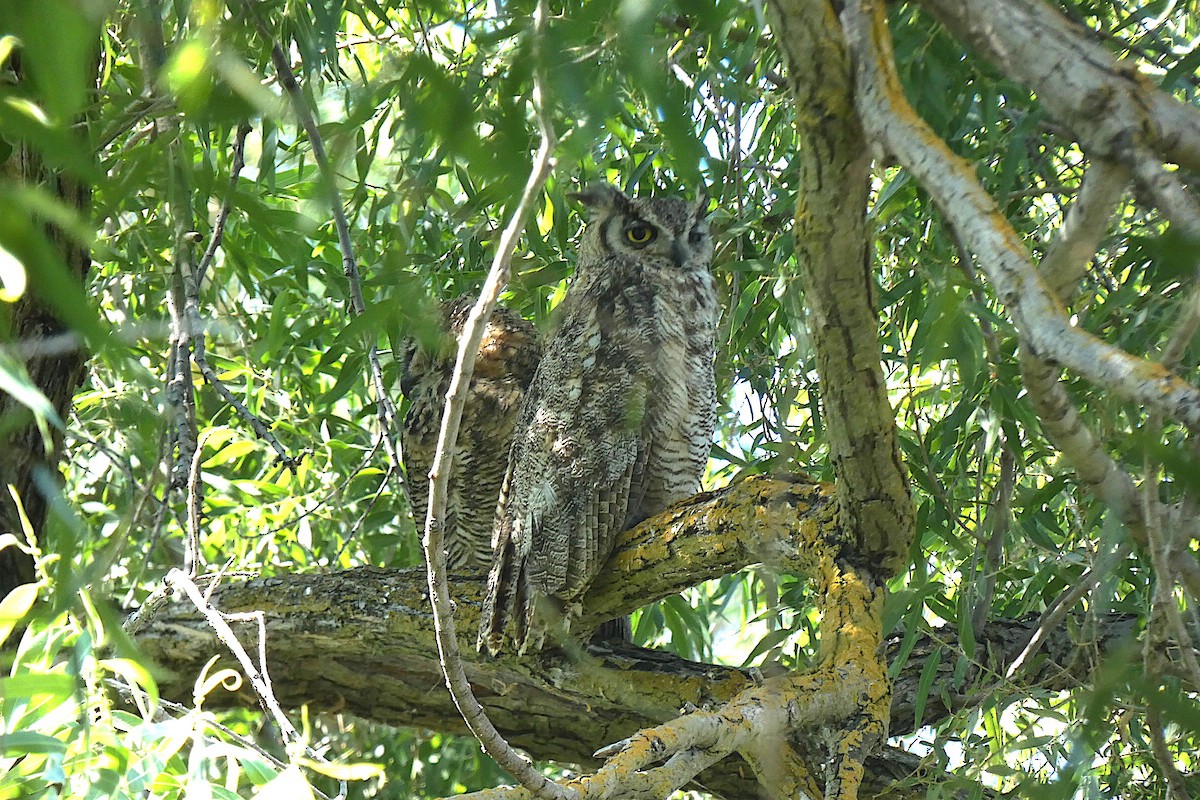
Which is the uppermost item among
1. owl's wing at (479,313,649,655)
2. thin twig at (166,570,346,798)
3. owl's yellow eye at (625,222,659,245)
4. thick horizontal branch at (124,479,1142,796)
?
owl's yellow eye at (625,222,659,245)

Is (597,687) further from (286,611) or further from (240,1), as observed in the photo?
(240,1)

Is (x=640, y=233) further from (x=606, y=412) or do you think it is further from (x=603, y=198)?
(x=606, y=412)

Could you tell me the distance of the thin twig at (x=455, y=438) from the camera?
61 cm

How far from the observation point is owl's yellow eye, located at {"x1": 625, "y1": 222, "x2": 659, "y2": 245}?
7.29 feet

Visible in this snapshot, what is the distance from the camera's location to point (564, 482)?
6.48 ft

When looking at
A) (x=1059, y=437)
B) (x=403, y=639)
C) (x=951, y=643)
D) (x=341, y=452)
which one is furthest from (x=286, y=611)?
(x=1059, y=437)

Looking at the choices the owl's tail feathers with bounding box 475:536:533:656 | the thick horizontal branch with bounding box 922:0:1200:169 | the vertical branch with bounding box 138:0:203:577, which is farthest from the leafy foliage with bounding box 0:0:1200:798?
the owl's tail feathers with bounding box 475:536:533:656

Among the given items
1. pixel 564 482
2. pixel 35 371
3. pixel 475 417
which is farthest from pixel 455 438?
pixel 475 417

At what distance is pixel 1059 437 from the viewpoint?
871 millimetres

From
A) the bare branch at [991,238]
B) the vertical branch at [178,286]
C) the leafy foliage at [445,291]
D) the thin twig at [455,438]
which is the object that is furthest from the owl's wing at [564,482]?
the bare branch at [991,238]

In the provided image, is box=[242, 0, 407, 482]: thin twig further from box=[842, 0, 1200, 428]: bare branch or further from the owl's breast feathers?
box=[842, 0, 1200, 428]: bare branch

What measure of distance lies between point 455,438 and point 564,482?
1.12 m

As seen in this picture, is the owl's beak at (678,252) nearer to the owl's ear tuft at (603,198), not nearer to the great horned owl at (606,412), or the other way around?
the great horned owl at (606,412)

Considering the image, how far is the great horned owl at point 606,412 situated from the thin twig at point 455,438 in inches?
35.6
